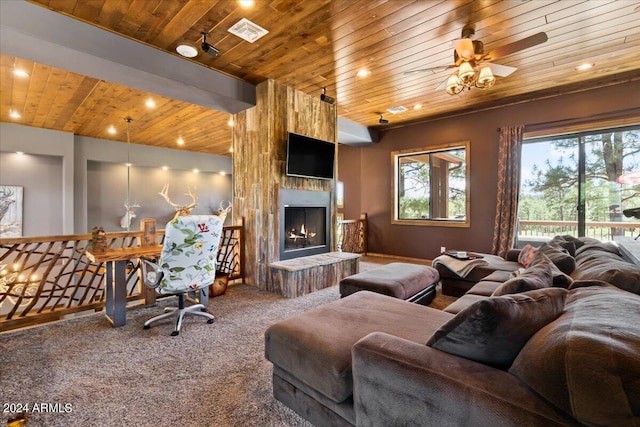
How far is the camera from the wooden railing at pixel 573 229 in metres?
4.20

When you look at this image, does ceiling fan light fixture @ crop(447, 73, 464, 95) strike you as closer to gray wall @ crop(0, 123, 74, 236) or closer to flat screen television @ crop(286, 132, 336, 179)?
flat screen television @ crop(286, 132, 336, 179)

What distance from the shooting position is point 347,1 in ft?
8.19

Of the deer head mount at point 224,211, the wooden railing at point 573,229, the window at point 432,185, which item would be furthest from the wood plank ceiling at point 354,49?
the wooden railing at point 573,229

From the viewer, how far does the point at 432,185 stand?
606 cm

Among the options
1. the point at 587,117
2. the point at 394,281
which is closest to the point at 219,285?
the point at 394,281

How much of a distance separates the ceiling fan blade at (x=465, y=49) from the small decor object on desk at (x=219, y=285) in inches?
145

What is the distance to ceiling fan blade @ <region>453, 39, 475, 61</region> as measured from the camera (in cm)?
274

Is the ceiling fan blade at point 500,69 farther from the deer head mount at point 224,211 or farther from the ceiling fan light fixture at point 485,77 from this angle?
the deer head mount at point 224,211

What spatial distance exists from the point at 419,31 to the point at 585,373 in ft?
10.3

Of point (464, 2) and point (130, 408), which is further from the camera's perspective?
point (464, 2)

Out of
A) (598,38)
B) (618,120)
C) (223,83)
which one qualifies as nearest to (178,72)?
(223,83)

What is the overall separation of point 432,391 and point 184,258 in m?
2.25

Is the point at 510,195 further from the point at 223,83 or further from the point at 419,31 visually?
the point at 223,83

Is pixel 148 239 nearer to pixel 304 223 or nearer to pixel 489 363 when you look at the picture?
pixel 304 223
